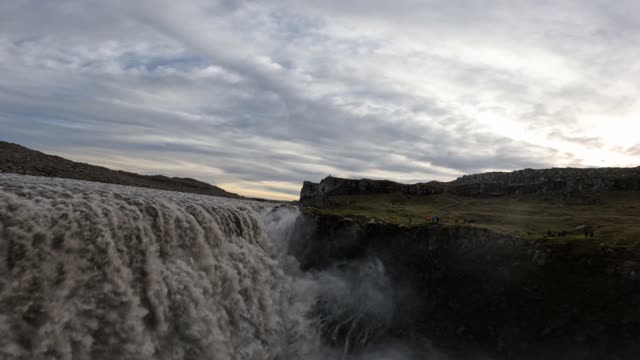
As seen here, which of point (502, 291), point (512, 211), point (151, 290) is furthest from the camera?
point (512, 211)

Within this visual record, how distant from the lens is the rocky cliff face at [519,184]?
89.9 m

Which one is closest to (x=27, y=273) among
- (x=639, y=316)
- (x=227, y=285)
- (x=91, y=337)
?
(x=91, y=337)

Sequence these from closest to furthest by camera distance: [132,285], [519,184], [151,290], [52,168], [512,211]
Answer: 1. [132,285]
2. [151,290]
3. [512,211]
4. [519,184]
5. [52,168]

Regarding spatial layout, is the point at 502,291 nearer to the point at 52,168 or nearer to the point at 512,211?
the point at 512,211

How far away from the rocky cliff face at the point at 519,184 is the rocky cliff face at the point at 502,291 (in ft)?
198

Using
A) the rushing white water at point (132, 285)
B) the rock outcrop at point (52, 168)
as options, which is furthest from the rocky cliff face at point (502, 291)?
the rock outcrop at point (52, 168)

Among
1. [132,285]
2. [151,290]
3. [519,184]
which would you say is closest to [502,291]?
[151,290]

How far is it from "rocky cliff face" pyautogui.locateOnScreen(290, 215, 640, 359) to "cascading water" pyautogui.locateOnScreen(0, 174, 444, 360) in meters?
3.33

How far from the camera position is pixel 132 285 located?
73.8 ft

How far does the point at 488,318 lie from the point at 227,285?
1884cm

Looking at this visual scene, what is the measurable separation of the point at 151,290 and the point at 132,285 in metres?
1.04

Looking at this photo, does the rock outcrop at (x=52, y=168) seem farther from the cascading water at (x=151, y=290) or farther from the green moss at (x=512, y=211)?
the cascading water at (x=151, y=290)

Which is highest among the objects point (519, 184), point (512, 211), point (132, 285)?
point (519, 184)

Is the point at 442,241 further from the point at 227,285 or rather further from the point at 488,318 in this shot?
the point at 227,285
